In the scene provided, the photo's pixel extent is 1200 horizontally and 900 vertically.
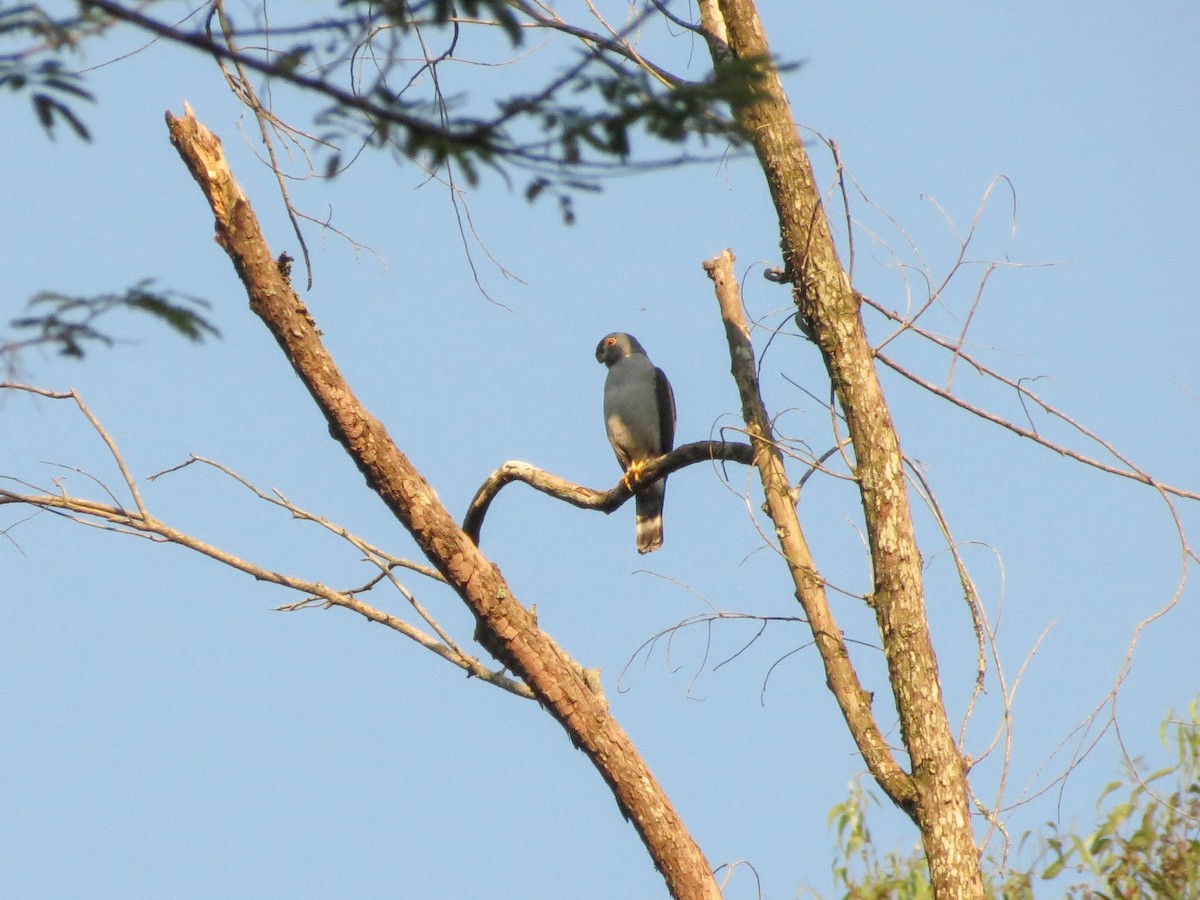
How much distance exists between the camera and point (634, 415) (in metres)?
8.57

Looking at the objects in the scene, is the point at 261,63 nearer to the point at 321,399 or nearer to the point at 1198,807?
the point at 321,399

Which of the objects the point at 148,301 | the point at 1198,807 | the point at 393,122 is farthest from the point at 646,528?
the point at 393,122

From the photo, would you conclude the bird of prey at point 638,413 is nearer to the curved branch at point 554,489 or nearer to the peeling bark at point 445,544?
the curved branch at point 554,489

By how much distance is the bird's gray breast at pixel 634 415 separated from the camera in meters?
8.59

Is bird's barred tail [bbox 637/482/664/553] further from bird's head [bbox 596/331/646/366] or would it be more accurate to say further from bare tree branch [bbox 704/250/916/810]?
bare tree branch [bbox 704/250/916/810]

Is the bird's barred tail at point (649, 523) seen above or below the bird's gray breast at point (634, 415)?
below

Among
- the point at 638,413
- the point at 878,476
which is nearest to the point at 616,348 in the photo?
the point at 638,413

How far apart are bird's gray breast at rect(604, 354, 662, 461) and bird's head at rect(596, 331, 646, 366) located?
2.12ft

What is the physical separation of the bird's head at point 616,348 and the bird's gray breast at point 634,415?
65 centimetres

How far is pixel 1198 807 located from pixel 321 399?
369 cm

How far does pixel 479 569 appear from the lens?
4371 millimetres

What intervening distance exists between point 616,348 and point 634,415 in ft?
3.59

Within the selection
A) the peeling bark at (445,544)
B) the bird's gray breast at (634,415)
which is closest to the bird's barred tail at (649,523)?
the bird's gray breast at (634,415)

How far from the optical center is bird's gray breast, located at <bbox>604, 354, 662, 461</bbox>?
8586 millimetres
